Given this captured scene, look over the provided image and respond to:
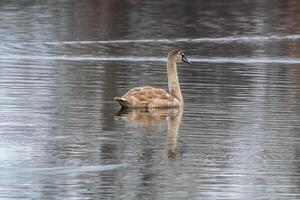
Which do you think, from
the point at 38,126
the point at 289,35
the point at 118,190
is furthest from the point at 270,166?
the point at 289,35

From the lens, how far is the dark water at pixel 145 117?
13.9m

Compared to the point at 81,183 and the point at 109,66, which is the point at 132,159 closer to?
the point at 81,183

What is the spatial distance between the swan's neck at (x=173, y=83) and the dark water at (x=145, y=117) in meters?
0.26

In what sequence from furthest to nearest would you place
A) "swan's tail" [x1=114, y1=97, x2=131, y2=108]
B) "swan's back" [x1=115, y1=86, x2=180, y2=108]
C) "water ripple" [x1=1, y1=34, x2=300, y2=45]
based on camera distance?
"water ripple" [x1=1, y1=34, x2=300, y2=45] → "swan's back" [x1=115, y1=86, x2=180, y2=108] → "swan's tail" [x1=114, y1=97, x2=131, y2=108]

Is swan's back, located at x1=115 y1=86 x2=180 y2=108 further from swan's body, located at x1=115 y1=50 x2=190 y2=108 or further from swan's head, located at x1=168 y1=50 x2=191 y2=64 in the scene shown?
swan's head, located at x1=168 y1=50 x2=191 y2=64

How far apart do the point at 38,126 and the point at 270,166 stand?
4.34 meters

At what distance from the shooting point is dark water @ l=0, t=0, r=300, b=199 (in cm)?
1393

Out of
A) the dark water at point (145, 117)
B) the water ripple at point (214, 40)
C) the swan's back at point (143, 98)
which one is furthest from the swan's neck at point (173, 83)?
the water ripple at point (214, 40)

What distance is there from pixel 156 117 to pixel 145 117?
184mm

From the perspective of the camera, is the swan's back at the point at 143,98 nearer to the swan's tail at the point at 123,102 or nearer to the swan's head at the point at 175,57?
the swan's tail at the point at 123,102

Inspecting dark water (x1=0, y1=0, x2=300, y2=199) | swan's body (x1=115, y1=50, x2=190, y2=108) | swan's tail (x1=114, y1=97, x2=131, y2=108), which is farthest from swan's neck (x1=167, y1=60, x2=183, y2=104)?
swan's tail (x1=114, y1=97, x2=131, y2=108)

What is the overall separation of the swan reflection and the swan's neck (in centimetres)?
48

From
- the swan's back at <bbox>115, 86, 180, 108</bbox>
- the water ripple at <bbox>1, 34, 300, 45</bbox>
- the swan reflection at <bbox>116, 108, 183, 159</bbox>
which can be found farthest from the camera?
the water ripple at <bbox>1, 34, 300, 45</bbox>

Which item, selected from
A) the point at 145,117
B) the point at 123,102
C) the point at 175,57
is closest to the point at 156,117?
the point at 145,117
